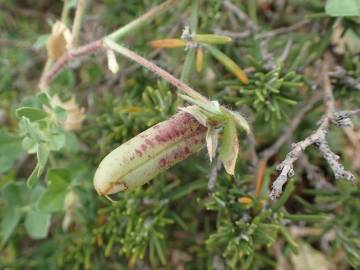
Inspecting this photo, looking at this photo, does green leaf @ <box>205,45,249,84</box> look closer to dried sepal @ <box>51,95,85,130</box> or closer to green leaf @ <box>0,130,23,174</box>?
dried sepal @ <box>51,95,85,130</box>

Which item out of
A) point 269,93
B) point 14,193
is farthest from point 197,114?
point 14,193

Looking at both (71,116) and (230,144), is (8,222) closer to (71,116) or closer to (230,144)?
(71,116)

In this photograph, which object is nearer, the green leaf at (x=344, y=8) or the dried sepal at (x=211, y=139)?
the dried sepal at (x=211, y=139)

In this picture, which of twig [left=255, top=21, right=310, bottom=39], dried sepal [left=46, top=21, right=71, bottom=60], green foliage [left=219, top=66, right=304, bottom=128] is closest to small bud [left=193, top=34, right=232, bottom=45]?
green foliage [left=219, top=66, right=304, bottom=128]

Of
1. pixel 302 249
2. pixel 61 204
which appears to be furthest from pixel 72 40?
pixel 302 249

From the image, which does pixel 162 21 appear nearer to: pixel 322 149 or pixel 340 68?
pixel 340 68

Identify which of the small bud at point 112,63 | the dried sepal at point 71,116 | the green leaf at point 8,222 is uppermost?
the small bud at point 112,63

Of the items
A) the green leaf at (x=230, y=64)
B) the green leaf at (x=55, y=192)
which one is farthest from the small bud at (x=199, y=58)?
the green leaf at (x=55, y=192)

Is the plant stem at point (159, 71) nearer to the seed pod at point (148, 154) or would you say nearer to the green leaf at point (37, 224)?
the seed pod at point (148, 154)
